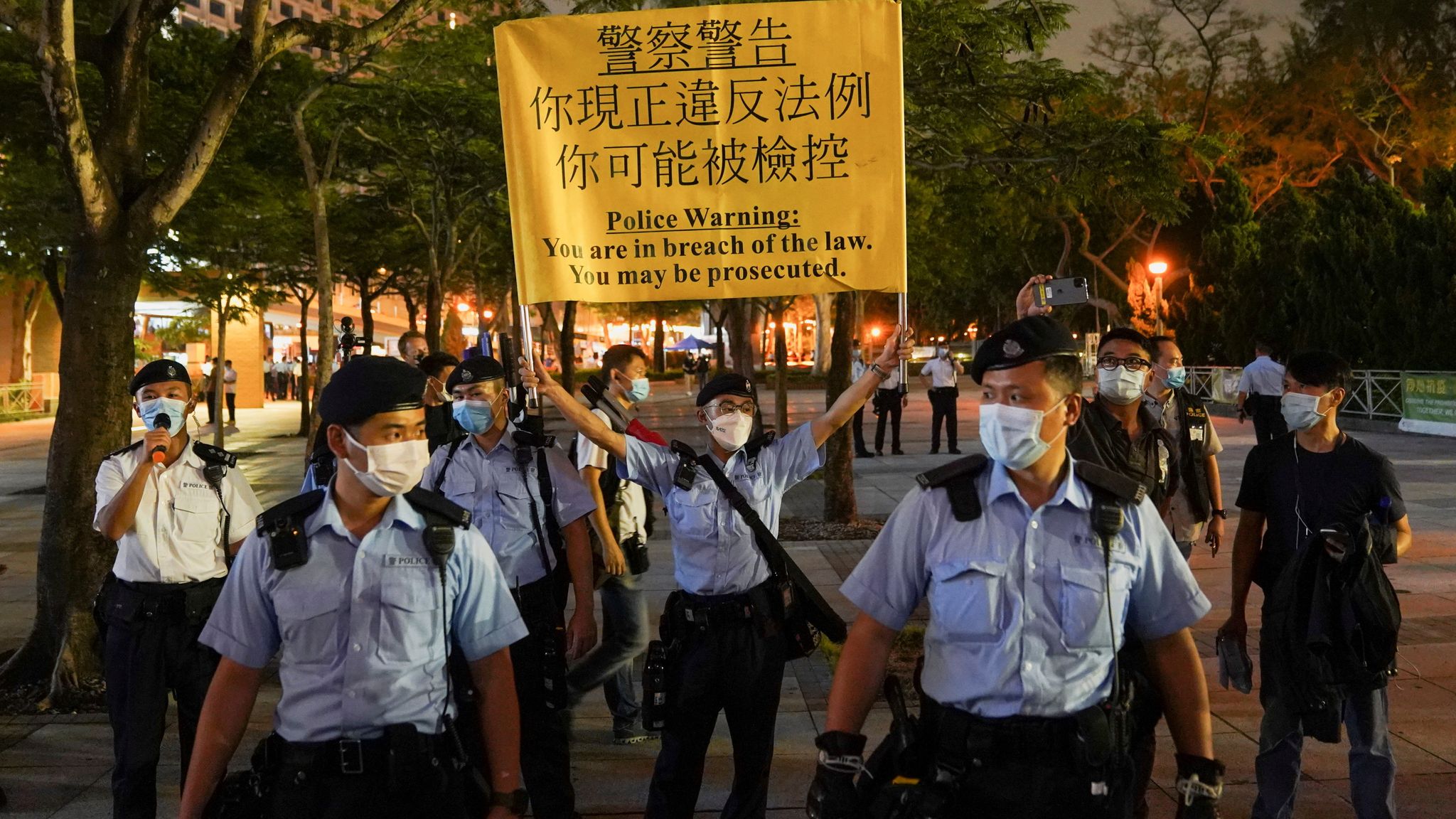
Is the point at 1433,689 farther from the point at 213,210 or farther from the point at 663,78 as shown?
the point at 213,210

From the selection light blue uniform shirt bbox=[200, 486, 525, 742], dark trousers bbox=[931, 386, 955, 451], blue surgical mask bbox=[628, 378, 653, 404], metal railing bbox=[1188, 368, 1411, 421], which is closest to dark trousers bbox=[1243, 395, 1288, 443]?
dark trousers bbox=[931, 386, 955, 451]

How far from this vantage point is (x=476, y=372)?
16.2ft

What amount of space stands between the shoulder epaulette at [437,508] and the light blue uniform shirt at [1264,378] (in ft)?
46.9

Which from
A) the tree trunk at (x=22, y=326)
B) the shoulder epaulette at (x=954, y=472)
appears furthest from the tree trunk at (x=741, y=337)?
the tree trunk at (x=22, y=326)

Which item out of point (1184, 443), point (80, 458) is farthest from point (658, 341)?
point (1184, 443)

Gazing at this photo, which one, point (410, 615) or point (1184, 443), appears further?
point (1184, 443)

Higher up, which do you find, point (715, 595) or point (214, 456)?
point (214, 456)

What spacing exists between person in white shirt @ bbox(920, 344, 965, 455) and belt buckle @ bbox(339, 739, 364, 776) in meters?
A: 16.7

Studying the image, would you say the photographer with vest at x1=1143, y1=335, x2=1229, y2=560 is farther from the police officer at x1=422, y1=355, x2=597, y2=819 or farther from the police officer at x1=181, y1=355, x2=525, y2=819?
the police officer at x1=181, y1=355, x2=525, y2=819

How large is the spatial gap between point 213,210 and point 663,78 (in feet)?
46.2

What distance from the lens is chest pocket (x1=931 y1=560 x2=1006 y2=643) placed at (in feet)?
8.93

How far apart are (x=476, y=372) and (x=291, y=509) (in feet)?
7.06

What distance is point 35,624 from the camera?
263 inches

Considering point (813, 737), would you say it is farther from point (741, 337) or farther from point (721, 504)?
point (741, 337)
